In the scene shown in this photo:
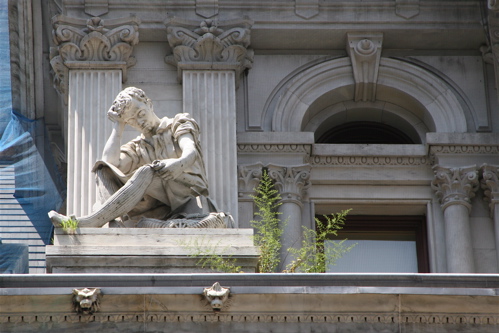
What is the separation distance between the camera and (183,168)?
24.2 m

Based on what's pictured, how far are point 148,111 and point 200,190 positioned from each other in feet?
5.07

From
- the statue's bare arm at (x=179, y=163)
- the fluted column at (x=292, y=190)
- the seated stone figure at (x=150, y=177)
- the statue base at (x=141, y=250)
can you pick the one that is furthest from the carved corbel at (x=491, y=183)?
the statue base at (x=141, y=250)

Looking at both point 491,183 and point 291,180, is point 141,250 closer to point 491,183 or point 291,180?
point 291,180

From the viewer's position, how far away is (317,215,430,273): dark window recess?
29.6 metres

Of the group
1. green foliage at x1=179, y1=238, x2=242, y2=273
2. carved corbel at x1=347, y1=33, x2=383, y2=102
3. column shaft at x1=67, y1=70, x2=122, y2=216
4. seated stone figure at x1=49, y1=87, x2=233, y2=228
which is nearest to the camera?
green foliage at x1=179, y1=238, x2=242, y2=273

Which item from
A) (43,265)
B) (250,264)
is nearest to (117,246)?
(250,264)

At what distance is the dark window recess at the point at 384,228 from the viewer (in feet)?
97.0

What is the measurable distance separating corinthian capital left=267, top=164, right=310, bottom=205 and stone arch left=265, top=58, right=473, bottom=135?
1057mm

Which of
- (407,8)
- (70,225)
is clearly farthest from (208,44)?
(70,225)

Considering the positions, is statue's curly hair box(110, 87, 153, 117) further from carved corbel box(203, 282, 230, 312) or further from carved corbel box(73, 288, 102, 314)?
carved corbel box(203, 282, 230, 312)

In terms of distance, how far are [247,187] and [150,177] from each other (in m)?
5.21

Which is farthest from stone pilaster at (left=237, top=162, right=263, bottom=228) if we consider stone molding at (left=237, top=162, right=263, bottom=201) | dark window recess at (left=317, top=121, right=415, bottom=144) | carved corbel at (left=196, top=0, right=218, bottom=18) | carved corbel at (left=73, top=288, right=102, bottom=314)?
carved corbel at (left=73, top=288, right=102, bottom=314)

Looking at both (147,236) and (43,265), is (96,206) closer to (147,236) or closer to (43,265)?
(147,236)

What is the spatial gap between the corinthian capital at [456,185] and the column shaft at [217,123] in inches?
153
